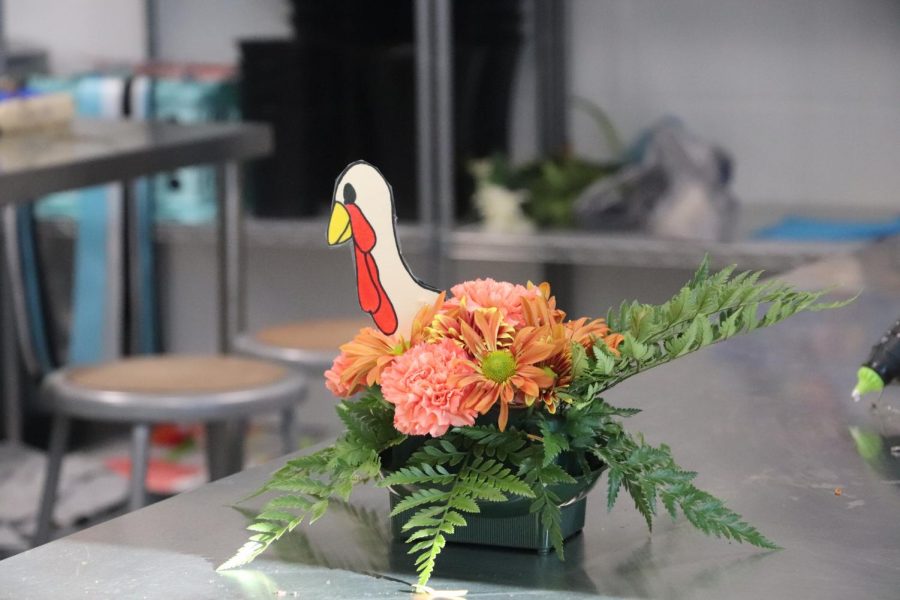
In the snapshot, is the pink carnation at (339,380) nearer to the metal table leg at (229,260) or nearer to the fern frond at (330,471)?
the fern frond at (330,471)

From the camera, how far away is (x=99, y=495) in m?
3.40

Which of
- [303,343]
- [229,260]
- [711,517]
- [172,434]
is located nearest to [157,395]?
[303,343]

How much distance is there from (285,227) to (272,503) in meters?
2.60

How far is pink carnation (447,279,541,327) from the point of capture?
84 cm

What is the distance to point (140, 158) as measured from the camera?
2.30m

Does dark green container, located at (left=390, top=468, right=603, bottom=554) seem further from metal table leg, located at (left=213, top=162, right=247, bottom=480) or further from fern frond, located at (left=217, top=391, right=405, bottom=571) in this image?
metal table leg, located at (left=213, top=162, right=247, bottom=480)

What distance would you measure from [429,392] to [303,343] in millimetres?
1704

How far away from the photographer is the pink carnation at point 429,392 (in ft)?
2.61

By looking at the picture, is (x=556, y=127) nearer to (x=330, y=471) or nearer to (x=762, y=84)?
(x=762, y=84)

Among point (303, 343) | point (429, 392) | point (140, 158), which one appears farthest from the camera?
point (303, 343)

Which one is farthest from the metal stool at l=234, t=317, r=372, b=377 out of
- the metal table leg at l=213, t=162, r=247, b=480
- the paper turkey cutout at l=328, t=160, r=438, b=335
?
the paper turkey cutout at l=328, t=160, r=438, b=335

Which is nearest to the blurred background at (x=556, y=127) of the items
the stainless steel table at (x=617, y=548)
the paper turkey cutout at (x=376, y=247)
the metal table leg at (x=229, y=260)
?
the metal table leg at (x=229, y=260)

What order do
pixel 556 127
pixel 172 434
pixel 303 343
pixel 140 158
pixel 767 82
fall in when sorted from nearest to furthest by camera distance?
pixel 140 158 → pixel 303 343 → pixel 767 82 → pixel 556 127 → pixel 172 434

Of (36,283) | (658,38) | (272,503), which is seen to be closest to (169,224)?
(36,283)
